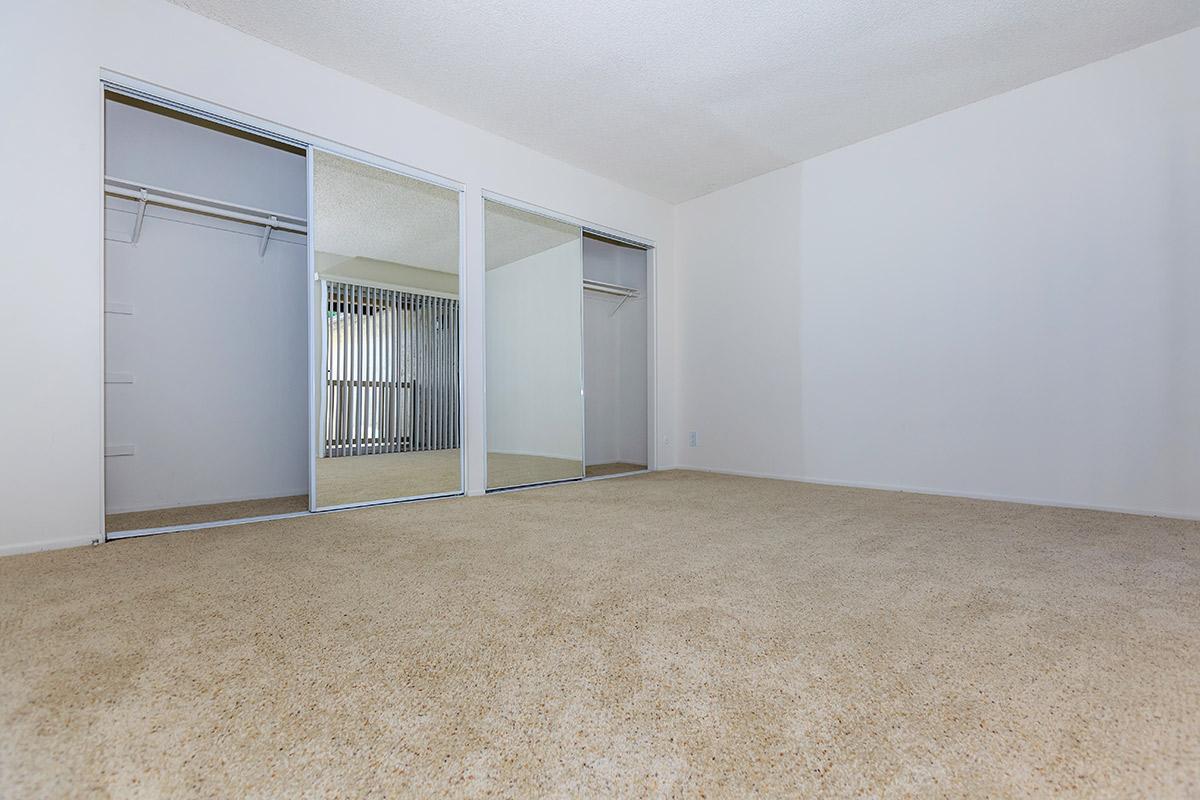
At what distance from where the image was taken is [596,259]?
211 inches

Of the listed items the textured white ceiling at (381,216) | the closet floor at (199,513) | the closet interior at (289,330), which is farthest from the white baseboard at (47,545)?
the textured white ceiling at (381,216)

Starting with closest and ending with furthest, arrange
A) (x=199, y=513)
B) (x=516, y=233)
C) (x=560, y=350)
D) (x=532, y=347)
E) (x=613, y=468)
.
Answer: (x=199, y=513), (x=516, y=233), (x=532, y=347), (x=560, y=350), (x=613, y=468)

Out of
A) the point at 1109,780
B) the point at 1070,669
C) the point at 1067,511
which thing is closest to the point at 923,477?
the point at 1067,511

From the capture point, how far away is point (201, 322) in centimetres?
353

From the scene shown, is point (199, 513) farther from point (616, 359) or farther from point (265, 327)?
point (616, 359)

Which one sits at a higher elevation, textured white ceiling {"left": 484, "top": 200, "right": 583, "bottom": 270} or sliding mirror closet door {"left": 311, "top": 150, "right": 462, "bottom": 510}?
textured white ceiling {"left": 484, "top": 200, "right": 583, "bottom": 270}

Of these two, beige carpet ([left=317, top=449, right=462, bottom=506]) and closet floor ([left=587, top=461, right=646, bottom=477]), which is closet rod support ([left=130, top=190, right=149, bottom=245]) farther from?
closet floor ([left=587, top=461, right=646, bottom=477])

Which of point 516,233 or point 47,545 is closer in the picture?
point 47,545

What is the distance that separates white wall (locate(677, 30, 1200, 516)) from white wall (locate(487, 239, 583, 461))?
→ 1.50 m

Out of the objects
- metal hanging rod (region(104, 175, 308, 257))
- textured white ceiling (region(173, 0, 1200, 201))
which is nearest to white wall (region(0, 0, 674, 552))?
textured white ceiling (region(173, 0, 1200, 201))

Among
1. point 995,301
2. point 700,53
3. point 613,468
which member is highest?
point 700,53

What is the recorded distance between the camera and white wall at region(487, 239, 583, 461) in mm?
4000

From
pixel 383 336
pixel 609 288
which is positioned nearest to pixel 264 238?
pixel 383 336

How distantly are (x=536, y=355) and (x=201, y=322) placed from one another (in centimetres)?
225
